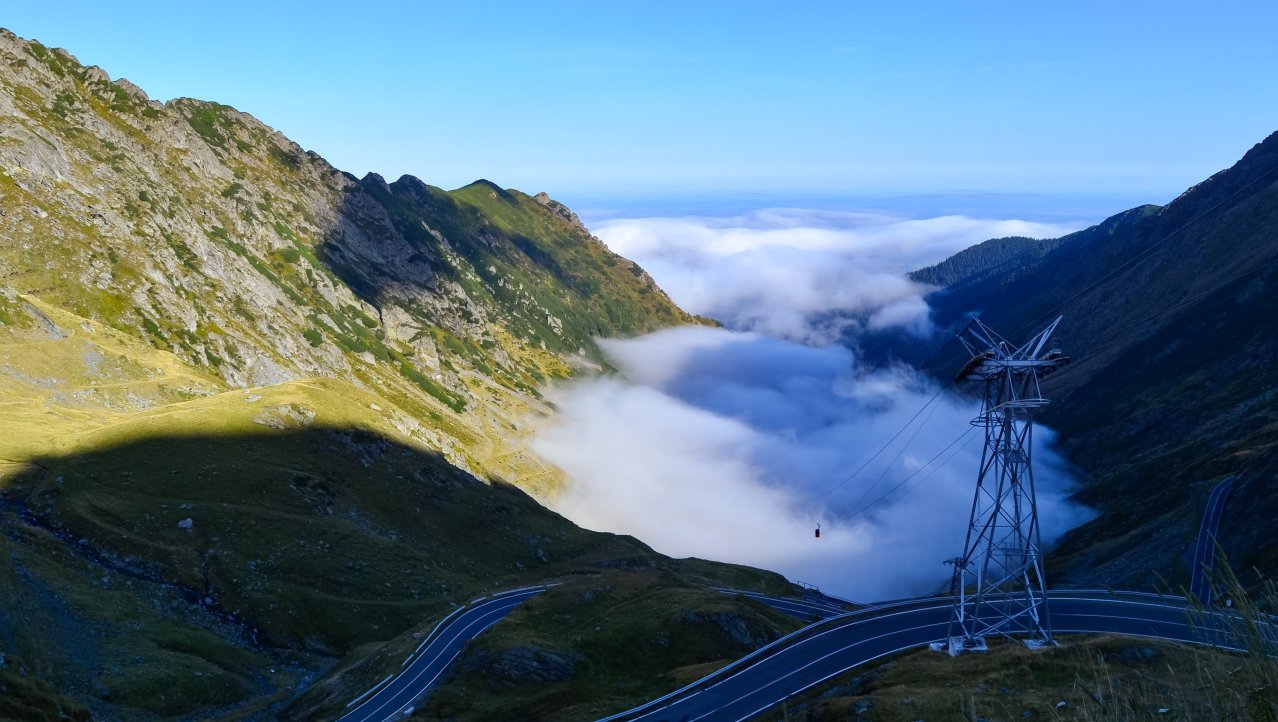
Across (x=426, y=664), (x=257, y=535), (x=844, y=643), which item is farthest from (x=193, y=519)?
(x=844, y=643)

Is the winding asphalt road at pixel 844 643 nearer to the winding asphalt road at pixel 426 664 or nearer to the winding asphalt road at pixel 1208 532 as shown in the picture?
the winding asphalt road at pixel 426 664

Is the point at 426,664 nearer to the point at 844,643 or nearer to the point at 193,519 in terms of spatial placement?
the point at 844,643

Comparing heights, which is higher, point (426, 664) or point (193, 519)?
point (193, 519)

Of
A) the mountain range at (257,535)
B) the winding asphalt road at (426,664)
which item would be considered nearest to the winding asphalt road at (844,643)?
the mountain range at (257,535)

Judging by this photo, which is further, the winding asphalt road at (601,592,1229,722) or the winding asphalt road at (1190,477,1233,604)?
the winding asphalt road at (1190,477,1233,604)

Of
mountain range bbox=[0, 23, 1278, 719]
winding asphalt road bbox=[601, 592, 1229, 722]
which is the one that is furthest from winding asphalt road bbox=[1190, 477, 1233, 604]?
winding asphalt road bbox=[601, 592, 1229, 722]

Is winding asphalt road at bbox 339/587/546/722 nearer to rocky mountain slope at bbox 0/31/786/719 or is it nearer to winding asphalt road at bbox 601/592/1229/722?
rocky mountain slope at bbox 0/31/786/719
